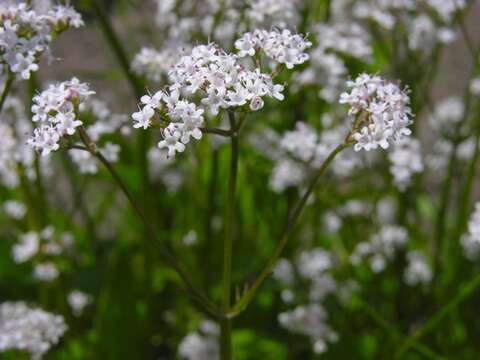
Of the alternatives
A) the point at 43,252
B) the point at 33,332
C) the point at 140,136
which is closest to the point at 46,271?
the point at 43,252

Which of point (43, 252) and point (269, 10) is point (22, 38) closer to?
point (269, 10)

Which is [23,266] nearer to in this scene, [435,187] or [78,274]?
[78,274]

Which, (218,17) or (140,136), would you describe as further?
(140,136)

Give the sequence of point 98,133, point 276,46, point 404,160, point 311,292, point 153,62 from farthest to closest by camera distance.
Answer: point 311,292, point 404,160, point 153,62, point 98,133, point 276,46

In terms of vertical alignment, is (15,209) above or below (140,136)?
above

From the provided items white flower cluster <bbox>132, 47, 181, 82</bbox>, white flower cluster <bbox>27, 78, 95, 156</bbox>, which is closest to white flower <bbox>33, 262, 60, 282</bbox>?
white flower cluster <bbox>132, 47, 181, 82</bbox>

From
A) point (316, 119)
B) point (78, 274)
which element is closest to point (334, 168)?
point (316, 119)

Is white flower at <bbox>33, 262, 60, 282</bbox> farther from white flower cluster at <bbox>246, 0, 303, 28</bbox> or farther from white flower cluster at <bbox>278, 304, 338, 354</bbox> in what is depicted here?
white flower cluster at <bbox>246, 0, 303, 28</bbox>
